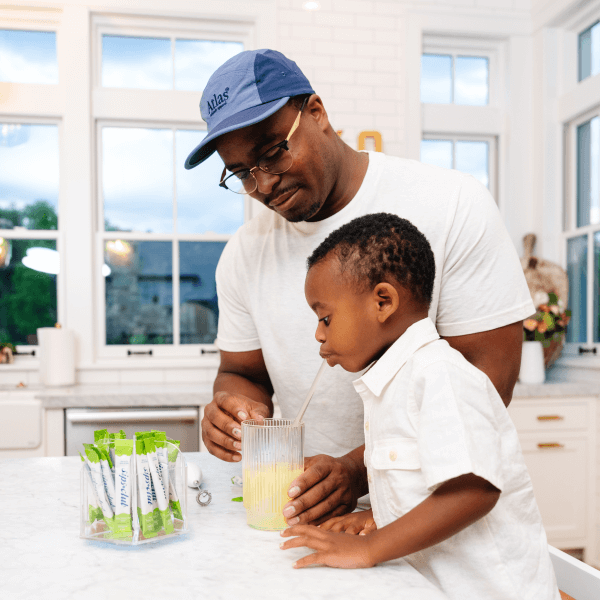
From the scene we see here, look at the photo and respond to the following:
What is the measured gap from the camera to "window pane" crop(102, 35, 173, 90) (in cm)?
335

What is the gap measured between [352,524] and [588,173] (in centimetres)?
313

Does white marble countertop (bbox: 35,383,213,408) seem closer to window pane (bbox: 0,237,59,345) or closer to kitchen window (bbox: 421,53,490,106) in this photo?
window pane (bbox: 0,237,59,345)

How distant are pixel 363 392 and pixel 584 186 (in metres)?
3.05

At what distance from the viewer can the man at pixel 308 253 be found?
962 mm

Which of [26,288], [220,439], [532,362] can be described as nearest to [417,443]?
[220,439]

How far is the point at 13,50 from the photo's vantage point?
3299 millimetres

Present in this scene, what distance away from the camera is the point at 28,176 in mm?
3322

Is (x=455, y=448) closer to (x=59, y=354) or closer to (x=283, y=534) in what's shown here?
(x=283, y=534)

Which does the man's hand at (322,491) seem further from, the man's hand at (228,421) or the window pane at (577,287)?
the window pane at (577,287)

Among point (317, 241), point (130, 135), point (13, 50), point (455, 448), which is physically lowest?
point (455, 448)

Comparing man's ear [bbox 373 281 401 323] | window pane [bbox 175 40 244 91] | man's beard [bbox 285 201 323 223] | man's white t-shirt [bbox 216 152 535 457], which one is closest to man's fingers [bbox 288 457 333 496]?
man's ear [bbox 373 281 401 323]

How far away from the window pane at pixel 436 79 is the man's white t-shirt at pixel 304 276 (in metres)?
2.69

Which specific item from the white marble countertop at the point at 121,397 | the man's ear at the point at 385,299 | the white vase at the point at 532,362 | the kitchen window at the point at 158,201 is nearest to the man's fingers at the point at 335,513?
the man's ear at the point at 385,299

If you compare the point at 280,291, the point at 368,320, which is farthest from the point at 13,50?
the point at 368,320
